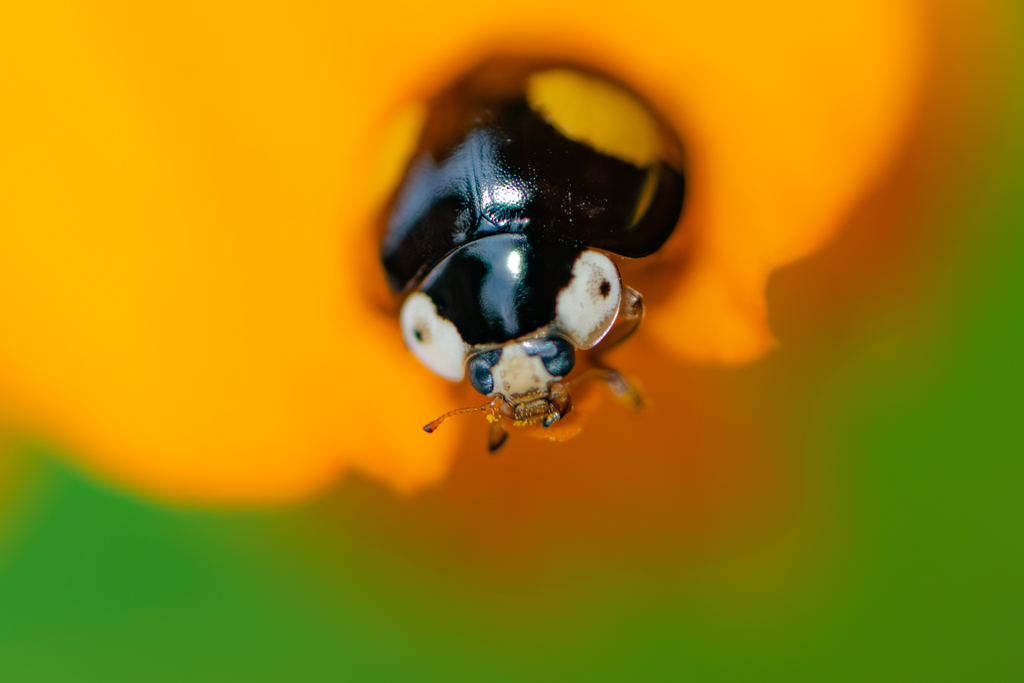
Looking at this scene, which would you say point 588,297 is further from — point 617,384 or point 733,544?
point 733,544

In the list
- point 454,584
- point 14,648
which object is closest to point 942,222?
point 454,584

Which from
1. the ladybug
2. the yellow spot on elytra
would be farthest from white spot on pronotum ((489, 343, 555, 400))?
the yellow spot on elytra

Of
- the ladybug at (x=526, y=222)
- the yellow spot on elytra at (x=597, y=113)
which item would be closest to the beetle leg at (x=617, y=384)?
the ladybug at (x=526, y=222)

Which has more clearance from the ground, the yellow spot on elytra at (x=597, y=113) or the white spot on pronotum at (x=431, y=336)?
the yellow spot on elytra at (x=597, y=113)

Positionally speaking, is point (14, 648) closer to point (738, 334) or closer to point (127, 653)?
point (127, 653)

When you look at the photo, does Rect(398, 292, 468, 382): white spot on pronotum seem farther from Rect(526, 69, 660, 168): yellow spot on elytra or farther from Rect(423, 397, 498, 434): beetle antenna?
Rect(526, 69, 660, 168): yellow spot on elytra

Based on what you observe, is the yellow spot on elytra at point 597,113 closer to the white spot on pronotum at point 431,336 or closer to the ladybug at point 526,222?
the ladybug at point 526,222

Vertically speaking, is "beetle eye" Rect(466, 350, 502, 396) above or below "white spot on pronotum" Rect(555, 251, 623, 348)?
below
